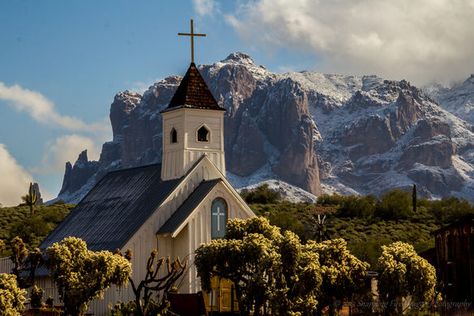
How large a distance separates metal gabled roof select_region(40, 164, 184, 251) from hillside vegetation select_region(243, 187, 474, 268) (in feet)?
132

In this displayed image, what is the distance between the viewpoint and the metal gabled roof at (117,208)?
4616cm

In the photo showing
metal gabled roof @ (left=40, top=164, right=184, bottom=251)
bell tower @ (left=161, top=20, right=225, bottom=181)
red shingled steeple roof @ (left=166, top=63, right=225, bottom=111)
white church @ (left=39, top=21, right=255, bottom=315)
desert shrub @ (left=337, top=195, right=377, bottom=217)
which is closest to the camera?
white church @ (left=39, top=21, right=255, bottom=315)

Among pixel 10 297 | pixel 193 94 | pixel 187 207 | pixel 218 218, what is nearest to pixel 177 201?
pixel 187 207

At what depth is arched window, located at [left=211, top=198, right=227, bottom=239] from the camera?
4531 centimetres

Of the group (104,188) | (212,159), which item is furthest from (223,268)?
(104,188)

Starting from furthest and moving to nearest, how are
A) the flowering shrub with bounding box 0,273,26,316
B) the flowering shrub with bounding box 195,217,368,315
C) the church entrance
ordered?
the church entrance, the flowering shrub with bounding box 195,217,368,315, the flowering shrub with bounding box 0,273,26,316

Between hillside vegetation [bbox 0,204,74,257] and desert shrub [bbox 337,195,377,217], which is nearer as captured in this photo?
hillside vegetation [bbox 0,204,74,257]

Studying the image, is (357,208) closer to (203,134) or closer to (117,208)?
(117,208)

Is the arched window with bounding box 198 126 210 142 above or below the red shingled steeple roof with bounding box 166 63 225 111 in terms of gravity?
below

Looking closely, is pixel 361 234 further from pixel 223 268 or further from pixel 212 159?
pixel 223 268

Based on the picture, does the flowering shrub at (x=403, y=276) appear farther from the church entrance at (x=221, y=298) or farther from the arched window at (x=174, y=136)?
the arched window at (x=174, y=136)

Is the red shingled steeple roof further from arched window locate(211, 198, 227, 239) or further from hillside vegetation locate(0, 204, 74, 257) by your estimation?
hillside vegetation locate(0, 204, 74, 257)

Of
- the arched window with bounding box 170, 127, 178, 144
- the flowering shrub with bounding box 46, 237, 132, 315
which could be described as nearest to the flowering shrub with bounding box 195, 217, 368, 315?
the flowering shrub with bounding box 46, 237, 132, 315

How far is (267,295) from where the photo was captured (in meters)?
36.7
